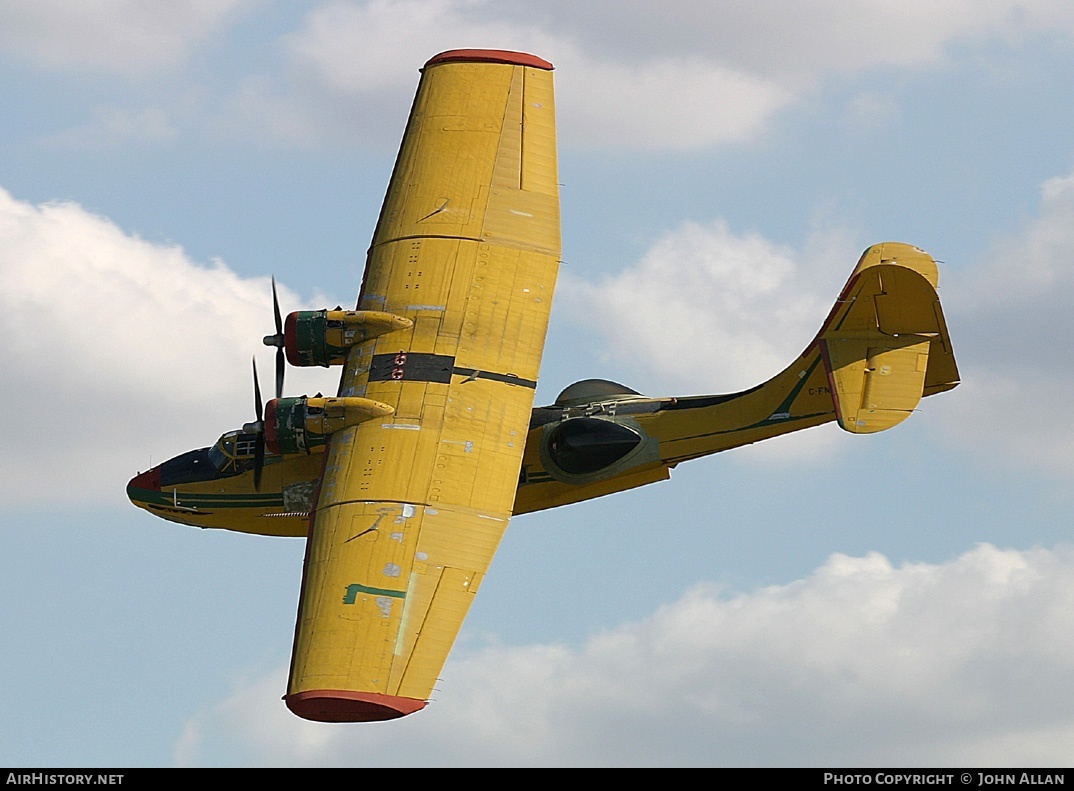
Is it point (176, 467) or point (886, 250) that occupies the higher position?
point (886, 250)

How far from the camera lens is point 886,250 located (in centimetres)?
4022

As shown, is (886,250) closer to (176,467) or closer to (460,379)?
(460,379)

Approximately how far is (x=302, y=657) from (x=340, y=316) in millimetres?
9742

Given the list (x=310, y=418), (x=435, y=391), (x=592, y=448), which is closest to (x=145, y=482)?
(x=310, y=418)

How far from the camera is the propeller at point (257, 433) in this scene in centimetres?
3891

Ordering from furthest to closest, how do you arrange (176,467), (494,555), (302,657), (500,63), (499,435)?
1. (500,63)
2. (176,467)
3. (499,435)
4. (494,555)
5. (302,657)

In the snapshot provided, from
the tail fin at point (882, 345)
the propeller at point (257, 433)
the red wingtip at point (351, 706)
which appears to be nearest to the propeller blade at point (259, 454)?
the propeller at point (257, 433)

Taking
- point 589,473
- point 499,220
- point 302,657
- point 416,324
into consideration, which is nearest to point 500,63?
Result: point 499,220

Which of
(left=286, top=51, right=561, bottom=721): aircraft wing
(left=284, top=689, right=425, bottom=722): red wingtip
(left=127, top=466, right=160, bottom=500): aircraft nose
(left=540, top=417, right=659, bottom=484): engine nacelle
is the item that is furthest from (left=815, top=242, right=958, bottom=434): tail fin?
(left=127, top=466, right=160, bottom=500): aircraft nose

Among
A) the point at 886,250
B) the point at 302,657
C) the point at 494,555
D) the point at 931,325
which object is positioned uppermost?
the point at 886,250

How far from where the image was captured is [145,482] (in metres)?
41.3

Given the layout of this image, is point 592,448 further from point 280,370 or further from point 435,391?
point 280,370

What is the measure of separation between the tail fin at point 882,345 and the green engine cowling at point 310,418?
9819 millimetres

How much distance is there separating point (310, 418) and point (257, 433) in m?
1.97
